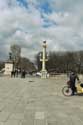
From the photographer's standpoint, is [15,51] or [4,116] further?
[15,51]

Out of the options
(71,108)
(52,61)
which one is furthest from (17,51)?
(71,108)

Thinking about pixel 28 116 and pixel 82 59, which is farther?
pixel 82 59

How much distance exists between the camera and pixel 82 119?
977 cm

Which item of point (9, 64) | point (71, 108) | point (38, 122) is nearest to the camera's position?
point (38, 122)

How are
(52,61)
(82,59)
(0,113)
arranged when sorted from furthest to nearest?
1. (52,61)
2. (82,59)
3. (0,113)

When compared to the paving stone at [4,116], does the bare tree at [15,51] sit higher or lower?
higher

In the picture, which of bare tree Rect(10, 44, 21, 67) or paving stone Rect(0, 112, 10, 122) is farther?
bare tree Rect(10, 44, 21, 67)

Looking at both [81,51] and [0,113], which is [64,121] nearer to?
[0,113]

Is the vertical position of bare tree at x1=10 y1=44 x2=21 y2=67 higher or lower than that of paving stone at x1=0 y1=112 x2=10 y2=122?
higher

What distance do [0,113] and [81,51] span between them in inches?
4015

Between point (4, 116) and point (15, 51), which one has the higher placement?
point (15, 51)

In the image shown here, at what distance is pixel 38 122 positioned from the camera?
9.20m

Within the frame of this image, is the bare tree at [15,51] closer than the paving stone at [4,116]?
No

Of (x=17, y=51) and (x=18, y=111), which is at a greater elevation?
(x=17, y=51)
